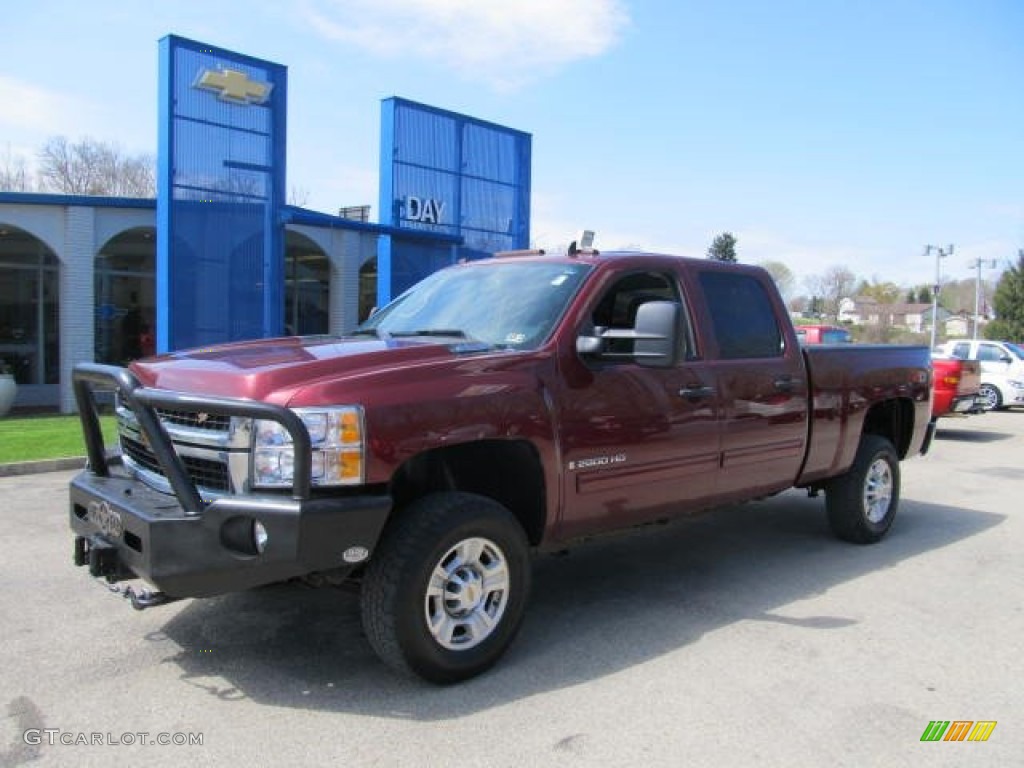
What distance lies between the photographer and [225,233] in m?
13.5

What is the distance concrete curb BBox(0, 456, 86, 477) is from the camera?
8.91m

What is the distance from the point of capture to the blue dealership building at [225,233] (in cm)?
1293

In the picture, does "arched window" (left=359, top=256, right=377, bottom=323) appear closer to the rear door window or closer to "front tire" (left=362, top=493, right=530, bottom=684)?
the rear door window

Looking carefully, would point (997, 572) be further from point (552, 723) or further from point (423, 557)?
point (423, 557)

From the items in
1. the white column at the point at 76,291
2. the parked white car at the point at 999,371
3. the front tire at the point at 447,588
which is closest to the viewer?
the front tire at the point at 447,588

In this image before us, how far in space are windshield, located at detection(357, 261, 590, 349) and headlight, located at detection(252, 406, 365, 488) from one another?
1.13m

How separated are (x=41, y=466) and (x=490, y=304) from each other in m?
6.65

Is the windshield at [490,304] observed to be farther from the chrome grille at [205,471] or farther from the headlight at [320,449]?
the chrome grille at [205,471]

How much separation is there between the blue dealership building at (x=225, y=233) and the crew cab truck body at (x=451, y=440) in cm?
886

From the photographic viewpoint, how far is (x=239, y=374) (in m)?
3.59

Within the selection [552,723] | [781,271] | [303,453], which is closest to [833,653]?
[552,723]

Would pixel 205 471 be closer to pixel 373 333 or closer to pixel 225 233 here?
pixel 373 333

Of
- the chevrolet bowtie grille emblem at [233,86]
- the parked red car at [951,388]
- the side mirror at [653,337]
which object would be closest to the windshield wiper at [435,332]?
the side mirror at [653,337]

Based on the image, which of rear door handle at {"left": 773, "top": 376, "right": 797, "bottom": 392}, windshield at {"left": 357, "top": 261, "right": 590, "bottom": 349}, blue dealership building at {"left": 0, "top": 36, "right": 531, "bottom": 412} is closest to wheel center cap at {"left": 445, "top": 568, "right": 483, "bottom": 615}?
windshield at {"left": 357, "top": 261, "right": 590, "bottom": 349}
